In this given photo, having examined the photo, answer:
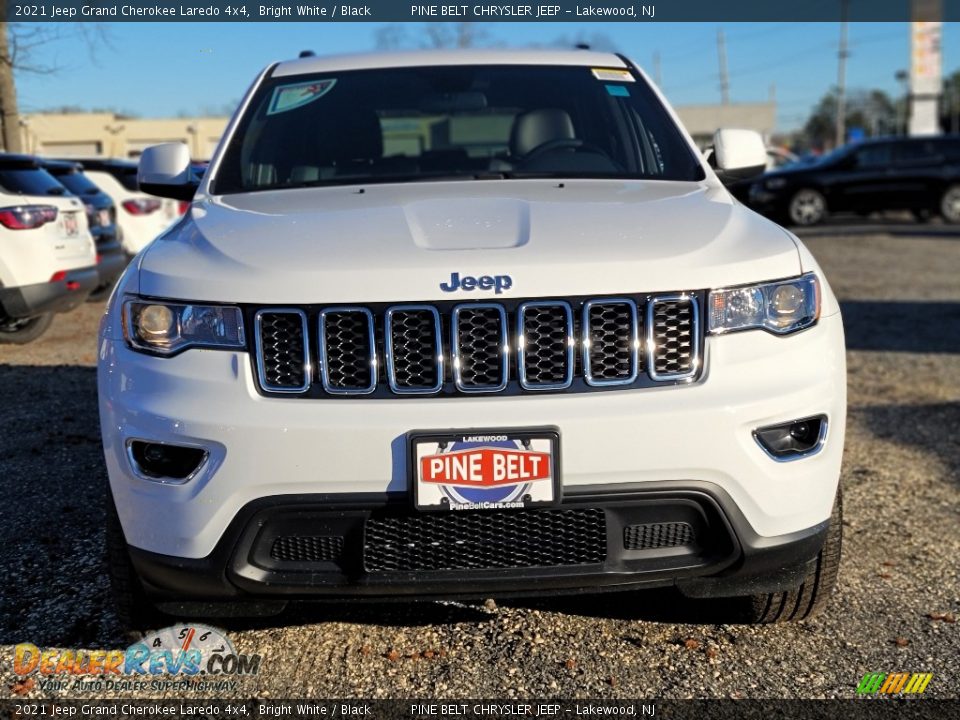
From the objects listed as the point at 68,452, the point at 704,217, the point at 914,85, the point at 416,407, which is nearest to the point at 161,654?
the point at 416,407

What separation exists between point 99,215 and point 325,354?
26.6 ft

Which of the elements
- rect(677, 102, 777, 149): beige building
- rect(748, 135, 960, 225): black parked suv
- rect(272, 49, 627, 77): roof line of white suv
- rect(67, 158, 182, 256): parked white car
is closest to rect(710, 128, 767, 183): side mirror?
rect(272, 49, 627, 77): roof line of white suv

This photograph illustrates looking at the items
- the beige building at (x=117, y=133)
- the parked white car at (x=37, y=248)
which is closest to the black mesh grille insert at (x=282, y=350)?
the parked white car at (x=37, y=248)

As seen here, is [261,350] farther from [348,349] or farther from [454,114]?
[454,114]

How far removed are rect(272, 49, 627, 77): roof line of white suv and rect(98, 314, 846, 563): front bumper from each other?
2059 millimetres

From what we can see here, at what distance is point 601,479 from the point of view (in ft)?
7.96

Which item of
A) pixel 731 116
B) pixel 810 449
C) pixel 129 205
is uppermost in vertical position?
pixel 810 449

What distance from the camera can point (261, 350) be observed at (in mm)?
2475

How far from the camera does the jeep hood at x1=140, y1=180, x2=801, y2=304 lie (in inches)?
97.6

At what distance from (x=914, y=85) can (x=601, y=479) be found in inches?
1582

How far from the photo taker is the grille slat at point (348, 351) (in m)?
2.47

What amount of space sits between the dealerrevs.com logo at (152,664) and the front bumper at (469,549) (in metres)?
0.38

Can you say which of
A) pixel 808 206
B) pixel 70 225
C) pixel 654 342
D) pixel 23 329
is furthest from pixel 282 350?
pixel 808 206

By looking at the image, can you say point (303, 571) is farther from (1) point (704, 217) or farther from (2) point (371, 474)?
(1) point (704, 217)
